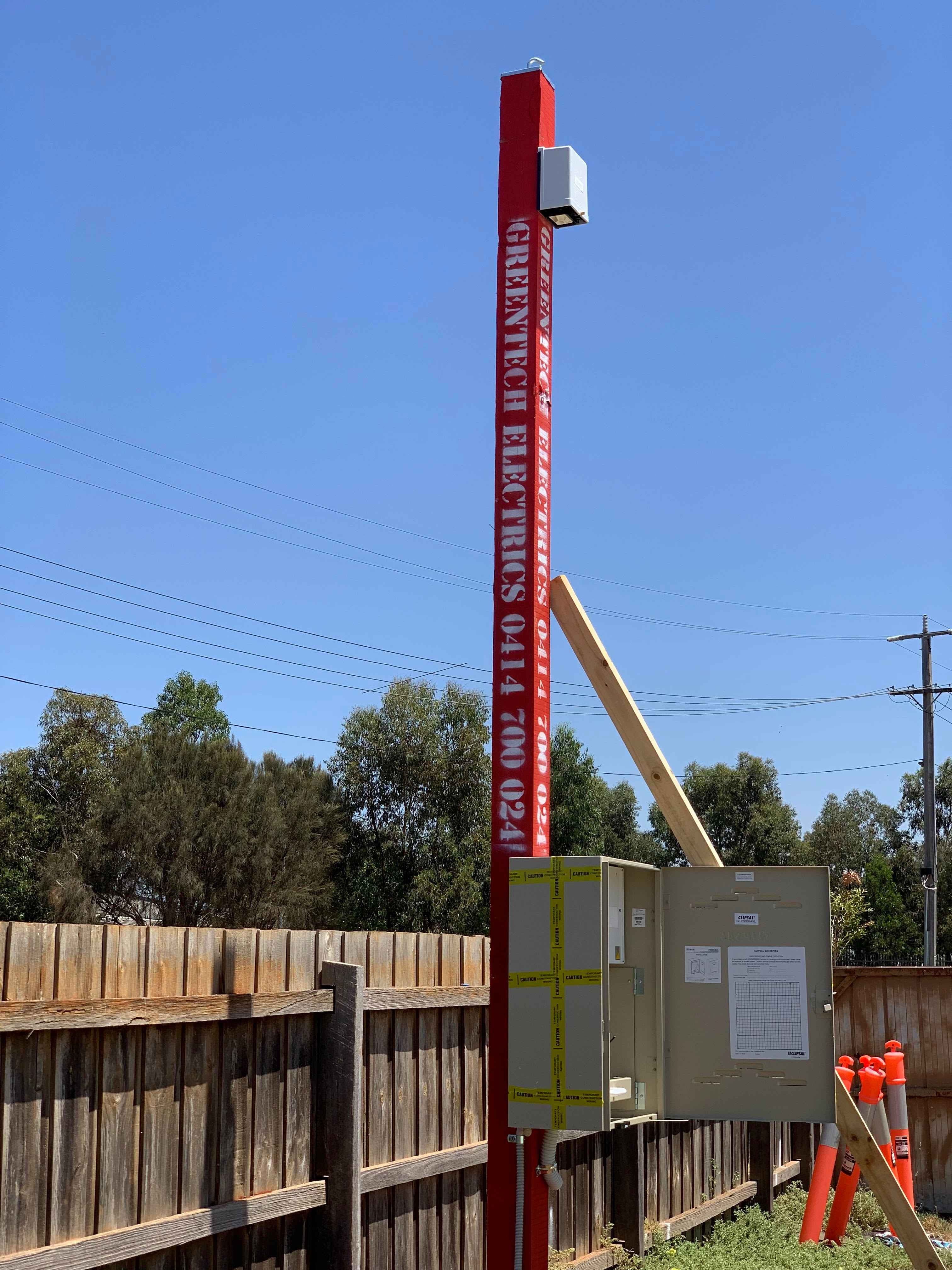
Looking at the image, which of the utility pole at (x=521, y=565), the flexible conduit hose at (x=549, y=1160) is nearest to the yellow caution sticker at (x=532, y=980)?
the utility pole at (x=521, y=565)

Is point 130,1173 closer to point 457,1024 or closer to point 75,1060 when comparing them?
point 75,1060

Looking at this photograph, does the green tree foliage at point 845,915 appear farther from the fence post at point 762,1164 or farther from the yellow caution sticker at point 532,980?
the yellow caution sticker at point 532,980

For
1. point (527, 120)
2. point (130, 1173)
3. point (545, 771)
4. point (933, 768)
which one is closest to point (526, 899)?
point (545, 771)

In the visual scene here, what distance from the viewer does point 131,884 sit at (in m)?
38.8

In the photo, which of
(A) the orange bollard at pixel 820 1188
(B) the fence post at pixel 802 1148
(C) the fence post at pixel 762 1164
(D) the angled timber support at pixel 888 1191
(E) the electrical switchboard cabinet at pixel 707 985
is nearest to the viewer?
(E) the electrical switchboard cabinet at pixel 707 985

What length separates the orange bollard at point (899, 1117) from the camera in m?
9.90

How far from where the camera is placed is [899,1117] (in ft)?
33.1

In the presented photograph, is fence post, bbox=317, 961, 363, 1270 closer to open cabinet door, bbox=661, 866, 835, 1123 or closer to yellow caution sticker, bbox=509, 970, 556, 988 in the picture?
yellow caution sticker, bbox=509, 970, 556, 988

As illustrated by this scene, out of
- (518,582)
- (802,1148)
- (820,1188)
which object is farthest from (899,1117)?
(518,582)

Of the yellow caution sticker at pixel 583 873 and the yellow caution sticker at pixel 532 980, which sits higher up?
the yellow caution sticker at pixel 583 873

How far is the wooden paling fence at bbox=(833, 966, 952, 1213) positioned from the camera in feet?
39.1

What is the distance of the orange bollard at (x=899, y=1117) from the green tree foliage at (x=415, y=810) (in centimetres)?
2774

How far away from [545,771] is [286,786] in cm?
3641

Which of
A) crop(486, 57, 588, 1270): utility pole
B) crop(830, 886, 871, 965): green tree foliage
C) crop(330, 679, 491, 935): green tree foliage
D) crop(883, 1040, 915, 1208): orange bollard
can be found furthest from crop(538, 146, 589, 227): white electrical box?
crop(330, 679, 491, 935): green tree foliage
